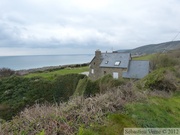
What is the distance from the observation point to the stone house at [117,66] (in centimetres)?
3003

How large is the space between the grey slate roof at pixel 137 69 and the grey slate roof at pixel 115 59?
3.15ft

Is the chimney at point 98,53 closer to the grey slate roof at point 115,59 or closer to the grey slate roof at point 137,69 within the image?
the grey slate roof at point 115,59

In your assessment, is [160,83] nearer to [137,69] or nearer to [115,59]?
[137,69]

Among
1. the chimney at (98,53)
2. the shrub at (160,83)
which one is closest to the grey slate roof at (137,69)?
the chimney at (98,53)

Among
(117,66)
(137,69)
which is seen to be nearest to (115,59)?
(117,66)

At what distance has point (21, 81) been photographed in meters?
20.5

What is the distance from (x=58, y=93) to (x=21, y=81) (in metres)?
3.93

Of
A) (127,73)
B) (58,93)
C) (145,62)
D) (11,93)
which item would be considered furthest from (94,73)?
(11,93)

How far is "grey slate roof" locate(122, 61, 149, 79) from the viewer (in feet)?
96.3

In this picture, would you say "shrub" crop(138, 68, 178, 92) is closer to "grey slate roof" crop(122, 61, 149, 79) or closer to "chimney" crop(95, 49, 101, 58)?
"grey slate roof" crop(122, 61, 149, 79)

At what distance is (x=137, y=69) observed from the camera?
3058 cm

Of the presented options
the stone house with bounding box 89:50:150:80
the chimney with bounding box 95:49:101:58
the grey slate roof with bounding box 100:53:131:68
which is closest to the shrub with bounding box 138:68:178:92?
the stone house with bounding box 89:50:150:80

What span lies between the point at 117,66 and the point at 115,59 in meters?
1.57

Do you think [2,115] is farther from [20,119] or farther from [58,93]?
[20,119]
